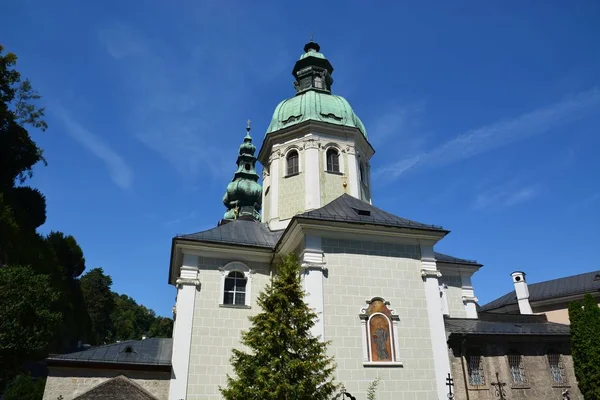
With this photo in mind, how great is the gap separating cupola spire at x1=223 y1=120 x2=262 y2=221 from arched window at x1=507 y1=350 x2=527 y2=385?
847 inches

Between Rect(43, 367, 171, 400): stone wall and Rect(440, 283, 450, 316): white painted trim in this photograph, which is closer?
Result: Rect(43, 367, 171, 400): stone wall

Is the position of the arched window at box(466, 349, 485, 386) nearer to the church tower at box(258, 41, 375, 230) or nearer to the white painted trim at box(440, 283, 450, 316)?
the white painted trim at box(440, 283, 450, 316)

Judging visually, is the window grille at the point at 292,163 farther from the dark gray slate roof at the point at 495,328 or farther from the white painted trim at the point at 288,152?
the dark gray slate roof at the point at 495,328

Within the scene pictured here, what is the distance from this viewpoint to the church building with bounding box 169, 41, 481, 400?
518 inches

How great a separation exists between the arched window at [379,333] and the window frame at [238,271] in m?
4.45

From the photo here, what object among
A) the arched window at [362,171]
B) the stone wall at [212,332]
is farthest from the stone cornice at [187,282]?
the arched window at [362,171]

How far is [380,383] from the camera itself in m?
12.7

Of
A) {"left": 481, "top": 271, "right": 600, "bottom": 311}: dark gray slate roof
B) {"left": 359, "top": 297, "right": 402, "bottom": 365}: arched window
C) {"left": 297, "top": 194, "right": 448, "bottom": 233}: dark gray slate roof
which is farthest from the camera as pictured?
{"left": 481, "top": 271, "right": 600, "bottom": 311}: dark gray slate roof

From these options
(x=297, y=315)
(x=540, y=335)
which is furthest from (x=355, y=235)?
(x=540, y=335)

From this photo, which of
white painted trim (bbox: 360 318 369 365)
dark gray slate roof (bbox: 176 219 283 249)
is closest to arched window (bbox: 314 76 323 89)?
dark gray slate roof (bbox: 176 219 283 249)

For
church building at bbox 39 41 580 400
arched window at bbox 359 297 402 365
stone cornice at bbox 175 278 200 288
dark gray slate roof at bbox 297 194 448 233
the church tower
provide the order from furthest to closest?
the church tower < stone cornice at bbox 175 278 200 288 < dark gray slate roof at bbox 297 194 448 233 < church building at bbox 39 41 580 400 < arched window at bbox 359 297 402 365

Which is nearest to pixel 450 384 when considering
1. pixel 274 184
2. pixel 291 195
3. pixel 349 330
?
pixel 349 330

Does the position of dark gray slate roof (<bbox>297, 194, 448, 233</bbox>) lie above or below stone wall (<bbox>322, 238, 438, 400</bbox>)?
above

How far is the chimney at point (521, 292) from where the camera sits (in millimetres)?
25744
